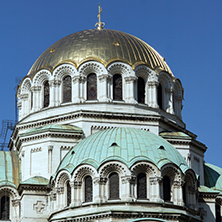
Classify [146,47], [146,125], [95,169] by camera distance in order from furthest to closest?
1. [146,47]
2. [146,125]
3. [95,169]

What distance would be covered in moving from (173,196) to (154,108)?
7.51 meters

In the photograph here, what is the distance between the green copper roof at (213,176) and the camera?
44.3 m

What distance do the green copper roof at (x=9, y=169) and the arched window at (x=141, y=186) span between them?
7.42 metres

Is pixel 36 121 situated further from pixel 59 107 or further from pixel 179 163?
pixel 179 163

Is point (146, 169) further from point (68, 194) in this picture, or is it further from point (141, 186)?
point (68, 194)

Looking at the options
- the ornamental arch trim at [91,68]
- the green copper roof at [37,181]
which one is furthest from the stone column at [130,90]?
the green copper roof at [37,181]

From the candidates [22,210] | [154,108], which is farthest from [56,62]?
[22,210]

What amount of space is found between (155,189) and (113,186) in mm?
1945

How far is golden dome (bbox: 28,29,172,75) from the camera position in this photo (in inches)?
1770

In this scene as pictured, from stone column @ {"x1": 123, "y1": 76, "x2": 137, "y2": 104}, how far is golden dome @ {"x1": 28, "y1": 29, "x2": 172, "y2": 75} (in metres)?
0.89

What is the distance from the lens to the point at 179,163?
127 ft

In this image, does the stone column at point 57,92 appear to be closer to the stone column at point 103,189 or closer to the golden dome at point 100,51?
the golden dome at point 100,51

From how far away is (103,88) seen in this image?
43.9 metres

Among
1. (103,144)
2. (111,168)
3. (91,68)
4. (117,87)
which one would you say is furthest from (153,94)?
(111,168)
